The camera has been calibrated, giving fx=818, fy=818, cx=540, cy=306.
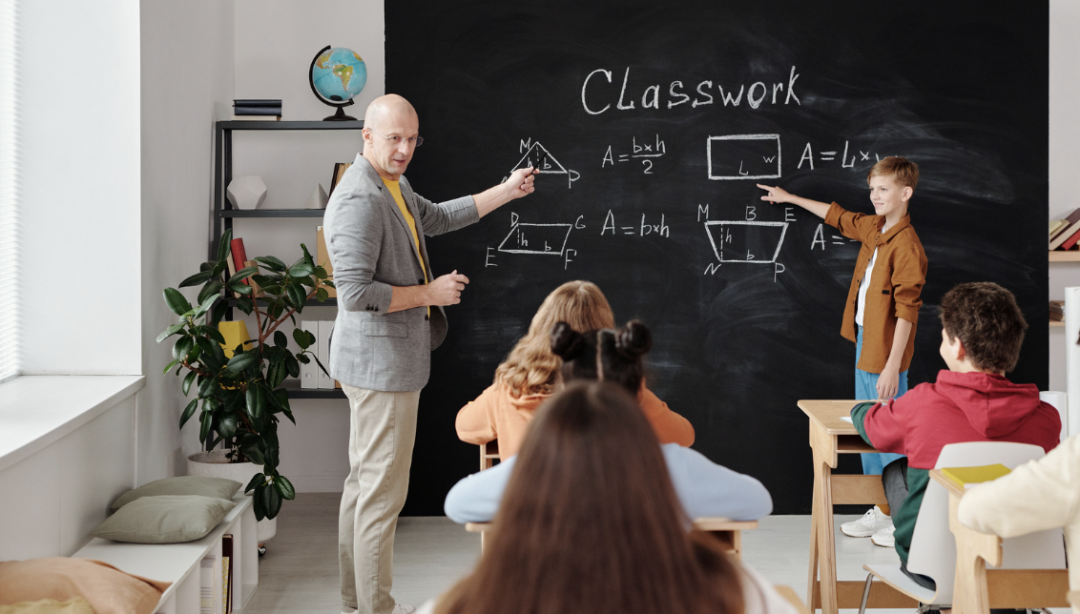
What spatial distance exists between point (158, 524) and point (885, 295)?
292 cm

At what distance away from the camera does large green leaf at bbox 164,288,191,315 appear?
9.87ft

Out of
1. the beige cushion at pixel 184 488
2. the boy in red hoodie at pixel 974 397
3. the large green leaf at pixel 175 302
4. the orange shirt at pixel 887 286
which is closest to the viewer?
the boy in red hoodie at pixel 974 397

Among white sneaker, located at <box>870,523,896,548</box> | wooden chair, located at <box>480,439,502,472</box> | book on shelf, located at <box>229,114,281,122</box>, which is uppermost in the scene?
book on shelf, located at <box>229,114,281,122</box>

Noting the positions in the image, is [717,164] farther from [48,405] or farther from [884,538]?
[48,405]

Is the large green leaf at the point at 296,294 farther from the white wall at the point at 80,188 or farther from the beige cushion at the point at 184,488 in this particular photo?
the beige cushion at the point at 184,488

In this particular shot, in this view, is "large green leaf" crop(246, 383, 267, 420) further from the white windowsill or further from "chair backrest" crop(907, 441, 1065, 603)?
"chair backrest" crop(907, 441, 1065, 603)

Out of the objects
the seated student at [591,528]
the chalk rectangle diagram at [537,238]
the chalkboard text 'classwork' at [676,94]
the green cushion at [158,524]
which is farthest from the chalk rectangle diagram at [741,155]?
the seated student at [591,528]

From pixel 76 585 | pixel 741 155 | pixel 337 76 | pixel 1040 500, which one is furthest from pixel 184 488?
pixel 741 155

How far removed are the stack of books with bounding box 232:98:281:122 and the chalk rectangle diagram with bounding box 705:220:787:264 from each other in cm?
207

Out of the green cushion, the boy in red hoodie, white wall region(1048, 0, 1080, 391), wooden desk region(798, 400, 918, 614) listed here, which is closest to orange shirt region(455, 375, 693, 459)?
the boy in red hoodie

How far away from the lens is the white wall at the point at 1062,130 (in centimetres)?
411

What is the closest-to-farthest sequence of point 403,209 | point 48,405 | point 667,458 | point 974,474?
point 667,458 → point 974,474 → point 48,405 → point 403,209

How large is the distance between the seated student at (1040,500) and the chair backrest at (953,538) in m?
0.28

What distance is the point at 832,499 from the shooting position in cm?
266
